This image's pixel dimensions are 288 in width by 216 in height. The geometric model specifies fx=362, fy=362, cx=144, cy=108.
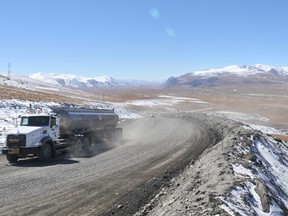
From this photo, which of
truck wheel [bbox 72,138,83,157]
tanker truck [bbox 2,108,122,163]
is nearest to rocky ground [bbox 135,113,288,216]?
tanker truck [bbox 2,108,122,163]

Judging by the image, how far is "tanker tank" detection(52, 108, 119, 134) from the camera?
23.8 metres

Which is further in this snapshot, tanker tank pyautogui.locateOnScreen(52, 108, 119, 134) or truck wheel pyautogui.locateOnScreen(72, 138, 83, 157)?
tanker tank pyautogui.locateOnScreen(52, 108, 119, 134)

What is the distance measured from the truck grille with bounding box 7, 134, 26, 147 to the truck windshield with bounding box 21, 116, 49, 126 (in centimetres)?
141

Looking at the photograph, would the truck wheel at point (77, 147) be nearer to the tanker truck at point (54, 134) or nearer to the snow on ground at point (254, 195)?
the tanker truck at point (54, 134)

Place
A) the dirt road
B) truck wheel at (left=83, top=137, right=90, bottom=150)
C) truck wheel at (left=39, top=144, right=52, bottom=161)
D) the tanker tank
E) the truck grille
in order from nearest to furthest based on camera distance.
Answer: the dirt road → the truck grille → truck wheel at (left=39, top=144, right=52, bottom=161) → the tanker tank → truck wheel at (left=83, top=137, right=90, bottom=150)

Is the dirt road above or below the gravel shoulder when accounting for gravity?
below

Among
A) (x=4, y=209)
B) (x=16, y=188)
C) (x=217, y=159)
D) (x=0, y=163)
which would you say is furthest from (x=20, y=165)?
(x=217, y=159)

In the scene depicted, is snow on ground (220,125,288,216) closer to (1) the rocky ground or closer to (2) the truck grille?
(1) the rocky ground

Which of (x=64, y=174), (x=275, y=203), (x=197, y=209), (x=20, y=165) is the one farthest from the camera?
(x=20, y=165)

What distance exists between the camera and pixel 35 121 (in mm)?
20969

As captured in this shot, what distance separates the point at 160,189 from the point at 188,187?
1.91m

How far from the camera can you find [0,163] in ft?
63.6

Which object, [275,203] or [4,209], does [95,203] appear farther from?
[275,203]

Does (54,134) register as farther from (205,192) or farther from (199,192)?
(205,192)
